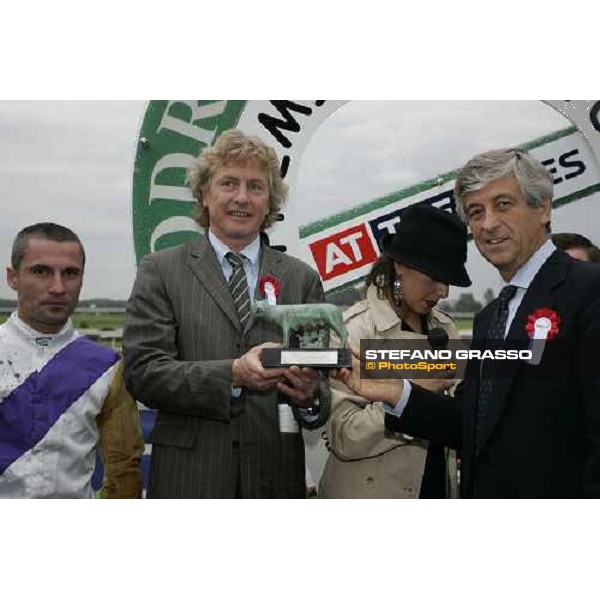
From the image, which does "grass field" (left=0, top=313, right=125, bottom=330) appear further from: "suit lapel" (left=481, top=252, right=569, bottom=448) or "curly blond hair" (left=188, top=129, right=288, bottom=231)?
"suit lapel" (left=481, top=252, right=569, bottom=448)

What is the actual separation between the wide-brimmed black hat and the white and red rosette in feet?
1.41

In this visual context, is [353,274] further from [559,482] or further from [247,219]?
[559,482]

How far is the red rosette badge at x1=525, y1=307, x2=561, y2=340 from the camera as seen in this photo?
8.62 ft

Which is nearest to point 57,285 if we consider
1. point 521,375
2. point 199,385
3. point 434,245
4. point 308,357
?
point 199,385

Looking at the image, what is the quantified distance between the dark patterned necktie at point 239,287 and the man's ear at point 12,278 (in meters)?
0.75

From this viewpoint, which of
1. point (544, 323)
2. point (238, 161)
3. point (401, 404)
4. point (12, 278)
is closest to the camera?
point (544, 323)

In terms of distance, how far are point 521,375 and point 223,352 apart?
3.15 feet

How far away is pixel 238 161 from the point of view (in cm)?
288

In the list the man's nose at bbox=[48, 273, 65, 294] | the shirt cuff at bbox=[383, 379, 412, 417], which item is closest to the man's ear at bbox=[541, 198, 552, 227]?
the shirt cuff at bbox=[383, 379, 412, 417]

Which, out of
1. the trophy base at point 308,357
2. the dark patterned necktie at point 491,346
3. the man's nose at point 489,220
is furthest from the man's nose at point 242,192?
the dark patterned necktie at point 491,346

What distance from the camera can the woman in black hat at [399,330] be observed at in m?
2.91

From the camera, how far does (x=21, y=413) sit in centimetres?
292

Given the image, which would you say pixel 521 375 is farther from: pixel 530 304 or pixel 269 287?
pixel 269 287

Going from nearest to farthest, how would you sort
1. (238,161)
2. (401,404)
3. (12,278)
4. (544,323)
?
(544,323), (401,404), (238,161), (12,278)
